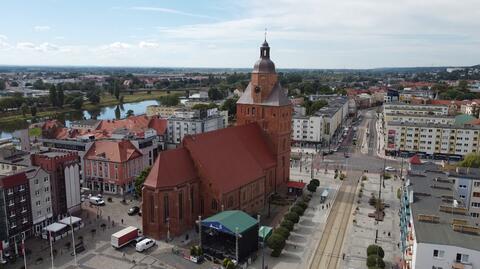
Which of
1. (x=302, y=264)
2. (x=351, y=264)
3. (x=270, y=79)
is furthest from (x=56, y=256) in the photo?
(x=270, y=79)

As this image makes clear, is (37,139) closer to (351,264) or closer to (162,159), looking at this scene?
(162,159)

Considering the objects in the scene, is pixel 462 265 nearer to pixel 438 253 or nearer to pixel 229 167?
pixel 438 253

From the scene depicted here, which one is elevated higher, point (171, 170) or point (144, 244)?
point (171, 170)

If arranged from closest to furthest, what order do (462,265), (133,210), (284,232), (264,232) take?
1. (462,265)
2. (284,232)
3. (264,232)
4. (133,210)

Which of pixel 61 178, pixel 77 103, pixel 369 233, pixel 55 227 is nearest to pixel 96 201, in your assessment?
pixel 61 178

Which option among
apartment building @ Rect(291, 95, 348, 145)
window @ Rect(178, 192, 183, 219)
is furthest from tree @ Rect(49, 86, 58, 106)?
window @ Rect(178, 192, 183, 219)

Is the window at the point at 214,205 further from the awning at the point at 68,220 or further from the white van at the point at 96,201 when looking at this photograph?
the white van at the point at 96,201

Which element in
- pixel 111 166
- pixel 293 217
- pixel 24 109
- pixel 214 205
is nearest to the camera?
pixel 214 205
